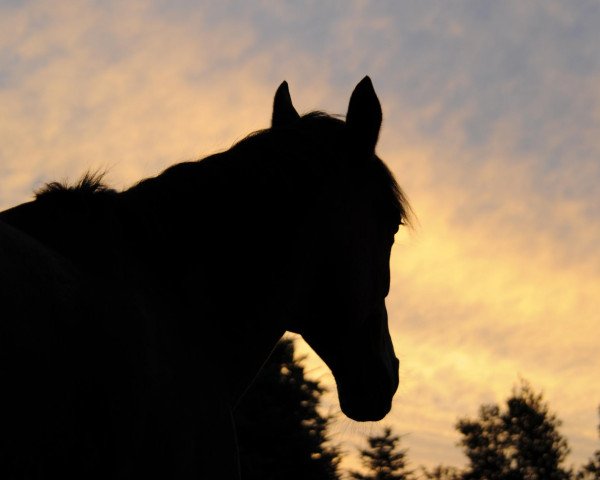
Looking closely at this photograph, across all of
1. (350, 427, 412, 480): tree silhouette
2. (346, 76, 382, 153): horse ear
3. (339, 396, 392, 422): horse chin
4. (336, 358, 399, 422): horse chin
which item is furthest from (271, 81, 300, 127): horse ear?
(350, 427, 412, 480): tree silhouette

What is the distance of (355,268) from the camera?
152 inches

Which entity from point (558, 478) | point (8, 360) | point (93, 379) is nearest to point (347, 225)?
point (93, 379)

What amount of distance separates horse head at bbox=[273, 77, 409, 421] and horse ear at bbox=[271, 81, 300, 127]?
49 cm

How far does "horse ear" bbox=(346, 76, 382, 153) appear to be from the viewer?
12.8 feet

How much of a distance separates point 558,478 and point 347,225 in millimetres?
68703

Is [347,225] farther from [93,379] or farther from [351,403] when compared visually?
[93,379]

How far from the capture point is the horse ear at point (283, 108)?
4.68 m

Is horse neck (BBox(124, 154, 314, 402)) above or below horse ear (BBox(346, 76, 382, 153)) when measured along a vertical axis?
below

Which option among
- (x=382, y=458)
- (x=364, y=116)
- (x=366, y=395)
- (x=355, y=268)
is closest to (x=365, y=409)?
(x=366, y=395)

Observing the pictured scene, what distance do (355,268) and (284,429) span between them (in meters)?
21.5

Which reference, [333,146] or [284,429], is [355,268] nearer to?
[333,146]

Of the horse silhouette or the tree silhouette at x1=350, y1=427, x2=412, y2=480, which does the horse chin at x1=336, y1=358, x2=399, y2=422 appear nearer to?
the horse silhouette

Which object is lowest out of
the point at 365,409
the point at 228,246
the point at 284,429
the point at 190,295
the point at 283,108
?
the point at 365,409

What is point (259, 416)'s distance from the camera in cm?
2469
